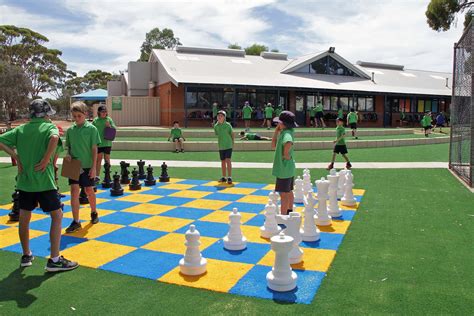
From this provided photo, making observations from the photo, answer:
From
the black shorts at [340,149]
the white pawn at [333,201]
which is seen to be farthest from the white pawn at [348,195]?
the black shorts at [340,149]

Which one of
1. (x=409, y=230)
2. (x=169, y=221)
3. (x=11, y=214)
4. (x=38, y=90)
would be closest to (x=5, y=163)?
(x=11, y=214)

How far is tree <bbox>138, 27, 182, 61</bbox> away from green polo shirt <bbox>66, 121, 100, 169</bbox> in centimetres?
6079

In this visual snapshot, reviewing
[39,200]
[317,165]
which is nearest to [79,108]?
[39,200]

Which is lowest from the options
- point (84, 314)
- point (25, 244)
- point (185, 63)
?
point (84, 314)

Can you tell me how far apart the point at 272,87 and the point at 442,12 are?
14.5 metres

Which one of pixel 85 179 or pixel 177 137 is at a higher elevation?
pixel 177 137

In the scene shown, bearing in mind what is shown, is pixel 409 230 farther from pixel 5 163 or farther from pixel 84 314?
pixel 5 163

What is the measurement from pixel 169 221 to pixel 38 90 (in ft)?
200

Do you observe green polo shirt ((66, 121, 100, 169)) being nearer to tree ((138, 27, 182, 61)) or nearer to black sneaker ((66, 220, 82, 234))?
black sneaker ((66, 220, 82, 234))

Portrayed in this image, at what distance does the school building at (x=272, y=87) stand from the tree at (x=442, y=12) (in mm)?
5220

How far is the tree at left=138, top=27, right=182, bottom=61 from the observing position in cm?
6319

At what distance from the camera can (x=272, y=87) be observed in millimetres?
25828

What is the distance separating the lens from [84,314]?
3.28 m

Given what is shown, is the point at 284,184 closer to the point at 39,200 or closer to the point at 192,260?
the point at 192,260
